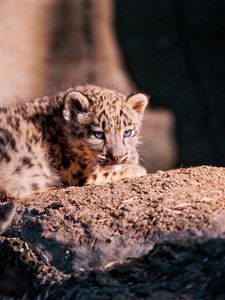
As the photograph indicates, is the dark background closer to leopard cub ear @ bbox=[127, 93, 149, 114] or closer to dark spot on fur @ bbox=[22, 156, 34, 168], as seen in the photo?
leopard cub ear @ bbox=[127, 93, 149, 114]

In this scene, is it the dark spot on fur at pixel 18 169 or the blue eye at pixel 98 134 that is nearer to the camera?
the dark spot on fur at pixel 18 169

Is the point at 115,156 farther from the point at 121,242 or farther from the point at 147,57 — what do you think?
the point at 147,57

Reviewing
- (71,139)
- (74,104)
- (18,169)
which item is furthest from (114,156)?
(18,169)

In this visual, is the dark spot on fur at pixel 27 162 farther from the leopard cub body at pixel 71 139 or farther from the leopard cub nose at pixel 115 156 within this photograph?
the leopard cub nose at pixel 115 156

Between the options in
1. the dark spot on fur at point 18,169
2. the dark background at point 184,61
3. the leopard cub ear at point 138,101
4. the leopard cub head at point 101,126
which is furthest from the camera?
the dark background at point 184,61

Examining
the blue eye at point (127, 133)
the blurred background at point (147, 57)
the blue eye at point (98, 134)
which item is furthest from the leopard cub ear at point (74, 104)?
the blurred background at point (147, 57)

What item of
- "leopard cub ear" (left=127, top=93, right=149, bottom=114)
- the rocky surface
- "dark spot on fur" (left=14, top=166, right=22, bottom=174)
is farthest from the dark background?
the rocky surface
